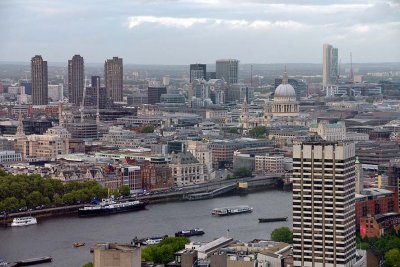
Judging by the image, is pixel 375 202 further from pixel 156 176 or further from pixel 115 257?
pixel 156 176

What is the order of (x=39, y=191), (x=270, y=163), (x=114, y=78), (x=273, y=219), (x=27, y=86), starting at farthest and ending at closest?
(x=27, y=86) < (x=114, y=78) < (x=270, y=163) < (x=39, y=191) < (x=273, y=219)

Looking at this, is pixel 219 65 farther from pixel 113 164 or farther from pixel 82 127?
pixel 113 164

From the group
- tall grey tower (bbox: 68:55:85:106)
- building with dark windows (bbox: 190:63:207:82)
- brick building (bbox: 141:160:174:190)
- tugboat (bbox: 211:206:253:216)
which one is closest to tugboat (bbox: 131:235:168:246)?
tugboat (bbox: 211:206:253:216)

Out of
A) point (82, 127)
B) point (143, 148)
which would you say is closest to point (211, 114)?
point (82, 127)

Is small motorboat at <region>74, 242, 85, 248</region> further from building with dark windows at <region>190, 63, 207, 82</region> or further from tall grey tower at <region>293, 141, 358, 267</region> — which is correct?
building with dark windows at <region>190, 63, 207, 82</region>

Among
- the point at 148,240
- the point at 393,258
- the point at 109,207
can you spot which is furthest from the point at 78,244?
the point at 393,258
